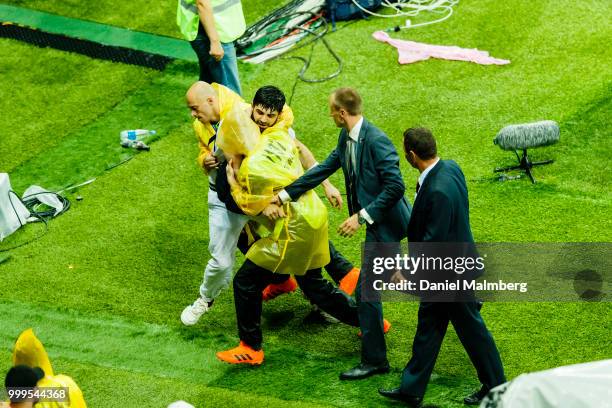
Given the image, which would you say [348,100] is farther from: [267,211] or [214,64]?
[214,64]

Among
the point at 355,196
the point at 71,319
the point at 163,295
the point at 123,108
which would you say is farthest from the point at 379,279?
the point at 123,108

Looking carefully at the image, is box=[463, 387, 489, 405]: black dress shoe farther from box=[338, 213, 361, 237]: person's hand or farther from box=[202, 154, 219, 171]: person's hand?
box=[202, 154, 219, 171]: person's hand

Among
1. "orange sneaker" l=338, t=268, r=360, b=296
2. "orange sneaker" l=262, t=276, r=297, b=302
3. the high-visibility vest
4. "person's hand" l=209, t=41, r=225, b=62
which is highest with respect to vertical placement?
the high-visibility vest

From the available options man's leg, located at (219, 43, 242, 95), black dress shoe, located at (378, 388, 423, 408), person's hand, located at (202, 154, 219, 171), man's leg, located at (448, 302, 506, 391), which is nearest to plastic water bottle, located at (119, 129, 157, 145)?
man's leg, located at (219, 43, 242, 95)

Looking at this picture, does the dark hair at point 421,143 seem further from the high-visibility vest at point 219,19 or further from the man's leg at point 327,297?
the high-visibility vest at point 219,19

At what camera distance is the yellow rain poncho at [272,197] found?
19.4 feet

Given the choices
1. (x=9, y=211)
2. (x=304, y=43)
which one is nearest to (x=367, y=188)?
(x=9, y=211)

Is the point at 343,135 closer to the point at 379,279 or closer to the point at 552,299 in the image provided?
the point at 379,279

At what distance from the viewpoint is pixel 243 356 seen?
20.5ft

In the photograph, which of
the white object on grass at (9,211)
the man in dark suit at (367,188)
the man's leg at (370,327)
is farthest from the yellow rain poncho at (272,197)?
the white object on grass at (9,211)

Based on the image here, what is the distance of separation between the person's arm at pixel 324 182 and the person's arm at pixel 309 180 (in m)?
0.24

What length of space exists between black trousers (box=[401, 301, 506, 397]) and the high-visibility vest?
12.0ft

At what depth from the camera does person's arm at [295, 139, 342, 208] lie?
20.7 feet

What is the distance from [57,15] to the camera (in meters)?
11.5
